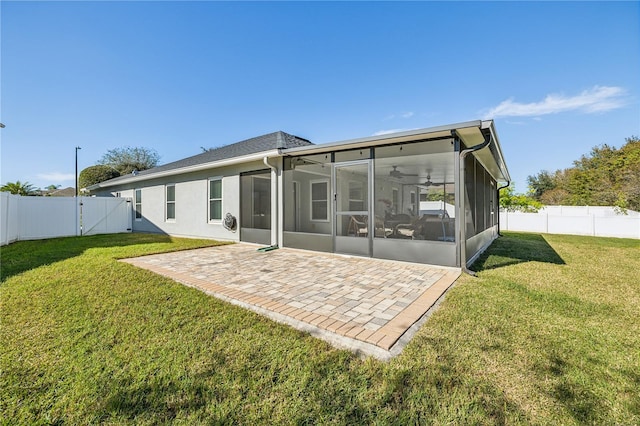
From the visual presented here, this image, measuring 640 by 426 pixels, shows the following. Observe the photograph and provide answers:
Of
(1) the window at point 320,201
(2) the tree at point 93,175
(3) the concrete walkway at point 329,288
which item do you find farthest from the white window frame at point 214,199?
(2) the tree at point 93,175

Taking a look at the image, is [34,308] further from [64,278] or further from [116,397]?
[116,397]

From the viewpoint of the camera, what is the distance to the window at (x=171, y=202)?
1179cm

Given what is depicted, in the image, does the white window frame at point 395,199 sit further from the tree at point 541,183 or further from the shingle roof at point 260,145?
the tree at point 541,183

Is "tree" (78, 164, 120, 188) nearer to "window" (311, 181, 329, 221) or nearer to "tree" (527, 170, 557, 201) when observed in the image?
"window" (311, 181, 329, 221)

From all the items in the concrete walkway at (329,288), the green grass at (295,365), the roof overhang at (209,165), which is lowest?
the green grass at (295,365)

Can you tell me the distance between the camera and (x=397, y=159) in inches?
242

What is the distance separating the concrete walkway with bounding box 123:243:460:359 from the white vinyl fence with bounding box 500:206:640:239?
13.4 metres

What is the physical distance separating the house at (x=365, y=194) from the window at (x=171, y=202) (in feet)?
6.90

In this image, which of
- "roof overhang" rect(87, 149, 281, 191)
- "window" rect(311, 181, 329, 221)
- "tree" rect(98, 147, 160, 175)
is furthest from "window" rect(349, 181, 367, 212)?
"tree" rect(98, 147, 160, 175)

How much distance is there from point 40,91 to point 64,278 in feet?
34.3

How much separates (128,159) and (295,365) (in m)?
40.9

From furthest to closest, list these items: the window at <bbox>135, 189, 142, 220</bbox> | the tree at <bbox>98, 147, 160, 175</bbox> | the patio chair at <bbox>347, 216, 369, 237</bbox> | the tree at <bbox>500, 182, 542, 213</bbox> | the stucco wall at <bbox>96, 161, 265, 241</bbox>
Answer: the tree at <bbox>98, 147, 160, 175</bbox>
the tree at <bbox>500, 182, 542, 213</bbox>
the window at <bbox>135, 189, 142, 220</bbox>
the stucco wall at <bbox>96, 161, 265, 241</bbox>
the patio chair at <bbox>347, 216, 369, 237</bbox>

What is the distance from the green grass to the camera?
1.72 metres

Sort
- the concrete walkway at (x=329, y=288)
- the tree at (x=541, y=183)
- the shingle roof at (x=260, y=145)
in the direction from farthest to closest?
the tree at (x=541, y=183)
the shingle roof at (x=260, y=145)
the concrete walkway at (x=329, y=288)
